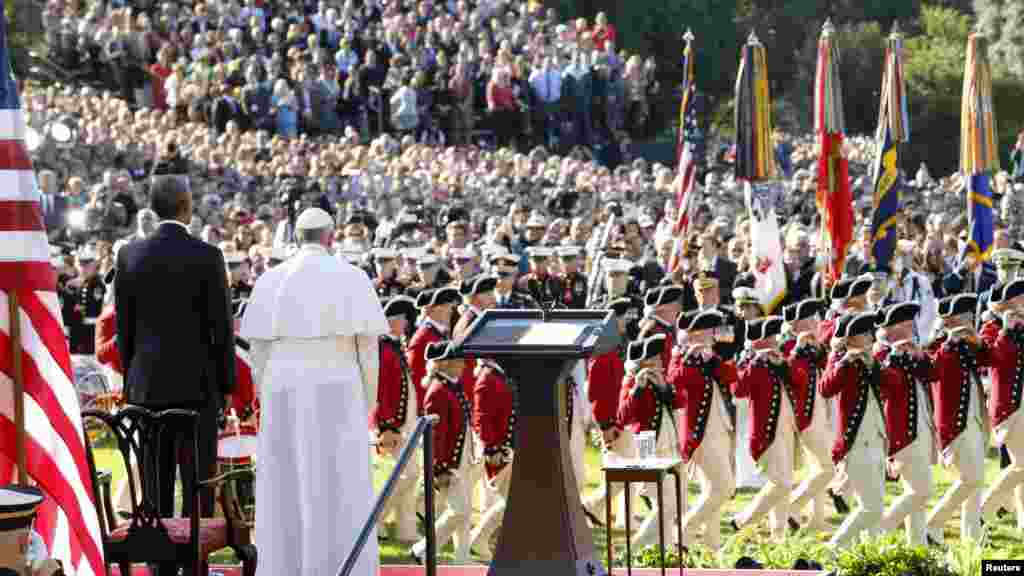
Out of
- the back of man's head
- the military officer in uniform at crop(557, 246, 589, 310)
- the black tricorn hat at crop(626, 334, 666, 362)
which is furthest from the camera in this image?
the military officer in uniform at crop(557, 246, 589, 310)

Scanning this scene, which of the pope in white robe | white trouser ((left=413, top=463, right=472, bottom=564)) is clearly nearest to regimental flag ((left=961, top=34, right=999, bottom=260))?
white trouser ((left=413, top=463, right=472, bottom=564))

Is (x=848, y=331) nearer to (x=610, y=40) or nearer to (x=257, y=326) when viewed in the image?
(x=257, y=326)

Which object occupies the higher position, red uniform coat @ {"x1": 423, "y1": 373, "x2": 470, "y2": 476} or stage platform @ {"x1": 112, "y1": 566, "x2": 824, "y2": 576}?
red uniform coat @ {"x1": 423, "y1": 373, "x2": 470, "y2": 476}

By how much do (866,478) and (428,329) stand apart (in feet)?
10.3

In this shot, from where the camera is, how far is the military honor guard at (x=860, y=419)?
13430 millimetres

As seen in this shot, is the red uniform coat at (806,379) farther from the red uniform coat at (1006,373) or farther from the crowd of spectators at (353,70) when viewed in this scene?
the crowd of spectators at (353,70)

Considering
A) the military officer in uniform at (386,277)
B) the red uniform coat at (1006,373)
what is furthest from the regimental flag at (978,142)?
the red uniform coat at (1006,373)

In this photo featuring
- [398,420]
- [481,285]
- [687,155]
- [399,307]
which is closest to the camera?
[398,420]

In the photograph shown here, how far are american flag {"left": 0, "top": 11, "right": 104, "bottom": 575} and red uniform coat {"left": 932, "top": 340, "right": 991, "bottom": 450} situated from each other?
7002mm

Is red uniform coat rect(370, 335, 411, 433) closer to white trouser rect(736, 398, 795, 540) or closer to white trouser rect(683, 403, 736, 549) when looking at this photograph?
white trouser rect(683, 403, 736, 549)

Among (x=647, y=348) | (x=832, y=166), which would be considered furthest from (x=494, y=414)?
(x=832, y=166)

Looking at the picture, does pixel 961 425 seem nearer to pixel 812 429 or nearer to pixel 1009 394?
pixel 1009 394

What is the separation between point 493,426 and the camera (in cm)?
1334

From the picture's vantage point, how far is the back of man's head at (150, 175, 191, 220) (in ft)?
31.7
